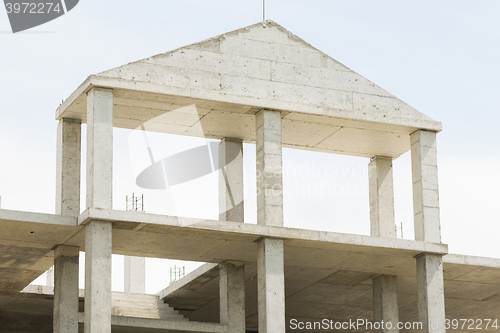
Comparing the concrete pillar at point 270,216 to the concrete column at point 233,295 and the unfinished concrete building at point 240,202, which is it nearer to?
the unfinished concrete building at point 240,202

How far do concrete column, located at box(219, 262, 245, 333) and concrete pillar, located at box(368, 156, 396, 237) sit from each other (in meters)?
4.37

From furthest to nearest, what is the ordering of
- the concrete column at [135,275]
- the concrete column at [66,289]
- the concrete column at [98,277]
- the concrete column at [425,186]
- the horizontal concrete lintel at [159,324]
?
the concrete column at [135,275] < the concrete column at [425,186] < the horizontal concrete lintel at [159,324] < the concrete column at [66,289] < the concrete column at [98,277]

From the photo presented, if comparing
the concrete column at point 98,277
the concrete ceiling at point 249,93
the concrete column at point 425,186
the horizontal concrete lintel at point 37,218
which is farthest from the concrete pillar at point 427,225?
the horizontal concrete lintel at point 37,218

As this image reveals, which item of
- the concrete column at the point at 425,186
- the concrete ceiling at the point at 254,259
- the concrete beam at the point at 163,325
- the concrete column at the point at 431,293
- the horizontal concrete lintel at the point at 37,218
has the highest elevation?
the concrete column at the point at 425,186

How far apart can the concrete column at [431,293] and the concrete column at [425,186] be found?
581 mm

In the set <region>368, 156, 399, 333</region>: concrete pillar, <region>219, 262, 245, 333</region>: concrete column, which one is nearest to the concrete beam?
<region>219, 262, 245, 333</region>: concrete column

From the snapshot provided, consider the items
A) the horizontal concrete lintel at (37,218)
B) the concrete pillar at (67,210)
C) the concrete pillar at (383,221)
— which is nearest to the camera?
the horizontal concrete lintel at (37,218)

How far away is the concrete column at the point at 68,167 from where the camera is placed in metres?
22.9

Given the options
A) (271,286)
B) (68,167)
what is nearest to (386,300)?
(271,286)

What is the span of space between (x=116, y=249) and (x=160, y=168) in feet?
8.14

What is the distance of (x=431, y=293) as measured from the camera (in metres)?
23.2

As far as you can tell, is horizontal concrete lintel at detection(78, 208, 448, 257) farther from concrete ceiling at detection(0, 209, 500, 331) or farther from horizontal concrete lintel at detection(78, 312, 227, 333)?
horizontal concrete lintel at detection(78, 312, 227, 333)

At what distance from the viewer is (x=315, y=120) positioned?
23.6 m

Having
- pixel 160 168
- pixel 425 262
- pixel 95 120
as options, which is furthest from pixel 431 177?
pixel 95 120
